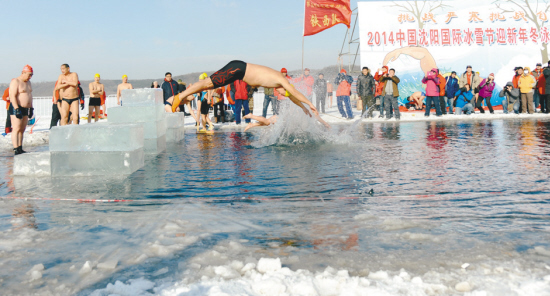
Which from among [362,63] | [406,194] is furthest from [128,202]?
[362,63]

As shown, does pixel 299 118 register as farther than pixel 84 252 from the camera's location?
Yes

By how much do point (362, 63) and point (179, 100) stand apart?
15.0 meters

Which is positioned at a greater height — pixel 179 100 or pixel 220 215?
pixel 179 100

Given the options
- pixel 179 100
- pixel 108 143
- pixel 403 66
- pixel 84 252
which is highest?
pixel 403 66

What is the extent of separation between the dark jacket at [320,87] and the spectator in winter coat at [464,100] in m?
5.74

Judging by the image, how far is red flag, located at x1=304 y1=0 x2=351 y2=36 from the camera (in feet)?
69.6

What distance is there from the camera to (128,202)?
467 cm

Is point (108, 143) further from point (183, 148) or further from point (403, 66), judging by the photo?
point (403, 66)

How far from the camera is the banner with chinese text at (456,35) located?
22.1 meters

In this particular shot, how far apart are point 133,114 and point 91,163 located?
103 inches

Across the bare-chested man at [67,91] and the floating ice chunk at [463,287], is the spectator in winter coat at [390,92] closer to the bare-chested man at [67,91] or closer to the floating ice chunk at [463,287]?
the bare-chested man at [67,91]

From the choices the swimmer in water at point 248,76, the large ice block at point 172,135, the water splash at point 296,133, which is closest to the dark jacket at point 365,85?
the water splash at point 296,133

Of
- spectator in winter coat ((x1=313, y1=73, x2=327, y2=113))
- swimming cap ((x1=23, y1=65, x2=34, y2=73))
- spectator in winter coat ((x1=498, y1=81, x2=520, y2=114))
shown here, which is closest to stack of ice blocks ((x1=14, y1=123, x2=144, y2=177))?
swimming cap ((x1=23, y1=65, x2=34, y2=73))

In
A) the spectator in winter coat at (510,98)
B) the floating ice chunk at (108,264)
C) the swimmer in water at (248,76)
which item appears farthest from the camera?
the spectator in winter coat at (510,98)
